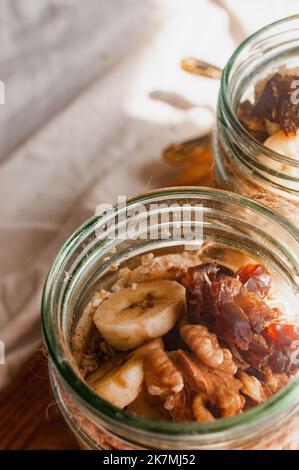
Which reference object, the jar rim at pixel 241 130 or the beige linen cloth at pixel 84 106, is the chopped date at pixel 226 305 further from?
the beige linen cloth at pixel 84 106

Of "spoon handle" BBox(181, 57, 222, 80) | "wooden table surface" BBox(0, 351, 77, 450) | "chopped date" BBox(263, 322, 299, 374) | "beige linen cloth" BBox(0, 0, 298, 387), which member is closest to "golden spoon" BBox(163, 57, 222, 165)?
"beige linen cloth" BBox(0, 0, 298, 387)

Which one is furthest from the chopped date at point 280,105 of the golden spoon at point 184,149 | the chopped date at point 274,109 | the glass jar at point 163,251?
the golden spoon at point 184,149

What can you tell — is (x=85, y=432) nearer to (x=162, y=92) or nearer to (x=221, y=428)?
(x=221, y=428)

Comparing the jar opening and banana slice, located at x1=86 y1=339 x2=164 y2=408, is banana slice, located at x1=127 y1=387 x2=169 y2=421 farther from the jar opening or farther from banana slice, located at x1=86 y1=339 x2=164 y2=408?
the jar opening

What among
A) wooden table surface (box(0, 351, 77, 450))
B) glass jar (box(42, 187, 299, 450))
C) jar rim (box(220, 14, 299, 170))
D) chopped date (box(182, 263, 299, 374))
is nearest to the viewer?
glass jar (box(42, 187, 299, 450))

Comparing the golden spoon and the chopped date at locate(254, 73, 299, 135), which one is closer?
the chopped date at locate(254, 73, 299, 135)

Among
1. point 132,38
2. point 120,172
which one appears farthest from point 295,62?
point 132,38
